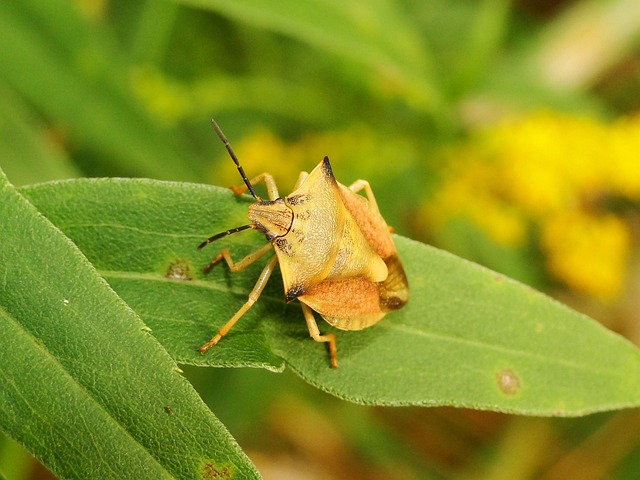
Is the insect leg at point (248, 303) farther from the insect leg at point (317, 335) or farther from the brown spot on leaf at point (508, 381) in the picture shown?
the brown spot on leaf at point (508, 381)

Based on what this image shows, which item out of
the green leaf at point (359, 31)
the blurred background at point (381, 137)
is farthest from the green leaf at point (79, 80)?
the green leaf at point (359, 31)

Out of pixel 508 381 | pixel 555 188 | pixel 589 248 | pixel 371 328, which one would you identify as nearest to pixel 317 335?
pixel 371 328

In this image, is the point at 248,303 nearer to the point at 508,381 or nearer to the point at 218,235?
the point at 218,235

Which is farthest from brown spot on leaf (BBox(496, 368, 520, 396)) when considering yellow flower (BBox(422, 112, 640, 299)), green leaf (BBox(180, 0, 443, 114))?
green leaf (BBox(180, 0, 443, 114))

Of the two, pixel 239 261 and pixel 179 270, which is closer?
pixel 179 270

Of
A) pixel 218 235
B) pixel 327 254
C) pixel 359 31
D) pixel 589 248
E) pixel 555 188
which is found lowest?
pixel 589 248

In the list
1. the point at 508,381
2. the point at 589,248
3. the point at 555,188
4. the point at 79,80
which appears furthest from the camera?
the point at 589,248

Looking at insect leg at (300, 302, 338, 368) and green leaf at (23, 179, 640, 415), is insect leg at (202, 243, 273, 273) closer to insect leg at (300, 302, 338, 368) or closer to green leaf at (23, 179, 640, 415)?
green leaf at (23, 179, 640, 415)

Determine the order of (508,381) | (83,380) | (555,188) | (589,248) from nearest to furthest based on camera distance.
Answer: (83,380)
(508,381)
(555,188)
(589,248)

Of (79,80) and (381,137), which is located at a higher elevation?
(79,80)
